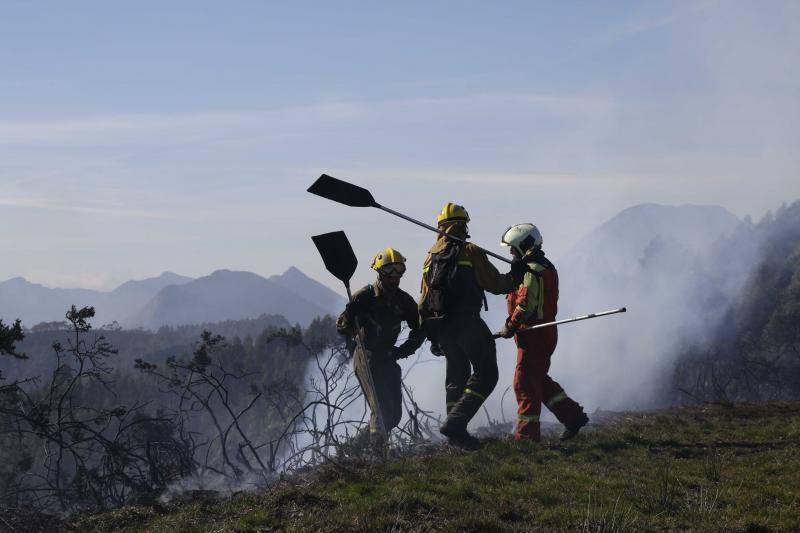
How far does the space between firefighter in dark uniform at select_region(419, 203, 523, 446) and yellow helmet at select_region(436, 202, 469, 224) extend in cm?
1

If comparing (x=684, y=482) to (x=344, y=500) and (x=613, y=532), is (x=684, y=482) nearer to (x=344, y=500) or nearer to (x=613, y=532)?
(x=613, y=532)

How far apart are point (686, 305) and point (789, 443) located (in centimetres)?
3257

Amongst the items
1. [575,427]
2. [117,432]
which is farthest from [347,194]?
[117,432]

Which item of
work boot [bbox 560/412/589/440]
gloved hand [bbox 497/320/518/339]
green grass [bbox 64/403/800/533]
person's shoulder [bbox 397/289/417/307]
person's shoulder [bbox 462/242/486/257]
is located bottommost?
green grass [bbox 64/403/800/533]

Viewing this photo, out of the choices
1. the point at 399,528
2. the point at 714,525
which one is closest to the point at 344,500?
the point at 399,528

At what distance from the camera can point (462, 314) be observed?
9.77 meters

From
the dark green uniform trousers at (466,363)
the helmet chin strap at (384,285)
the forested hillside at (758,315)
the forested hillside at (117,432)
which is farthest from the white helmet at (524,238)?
the forested hillside at (758,315)

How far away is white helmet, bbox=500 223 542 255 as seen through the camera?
9.97m

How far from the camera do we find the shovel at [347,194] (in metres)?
10.0

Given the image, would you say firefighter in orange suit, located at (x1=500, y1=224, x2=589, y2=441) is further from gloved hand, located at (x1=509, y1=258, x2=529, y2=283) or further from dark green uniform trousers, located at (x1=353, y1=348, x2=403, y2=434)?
dark green uniform trousers, located at (x1=353, y1=348, x2=403, y2=434)

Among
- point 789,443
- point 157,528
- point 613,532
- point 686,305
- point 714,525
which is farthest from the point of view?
point 686,305

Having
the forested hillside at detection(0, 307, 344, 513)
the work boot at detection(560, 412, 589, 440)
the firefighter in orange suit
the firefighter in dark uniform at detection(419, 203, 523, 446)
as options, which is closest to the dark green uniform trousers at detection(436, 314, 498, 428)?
the firefighter in dark uniform at detection(419, 203, 523, 446)

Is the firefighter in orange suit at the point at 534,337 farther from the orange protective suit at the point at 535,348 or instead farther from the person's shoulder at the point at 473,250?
the person's shoulder at the point at 473,250

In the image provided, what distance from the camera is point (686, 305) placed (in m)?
40.9
